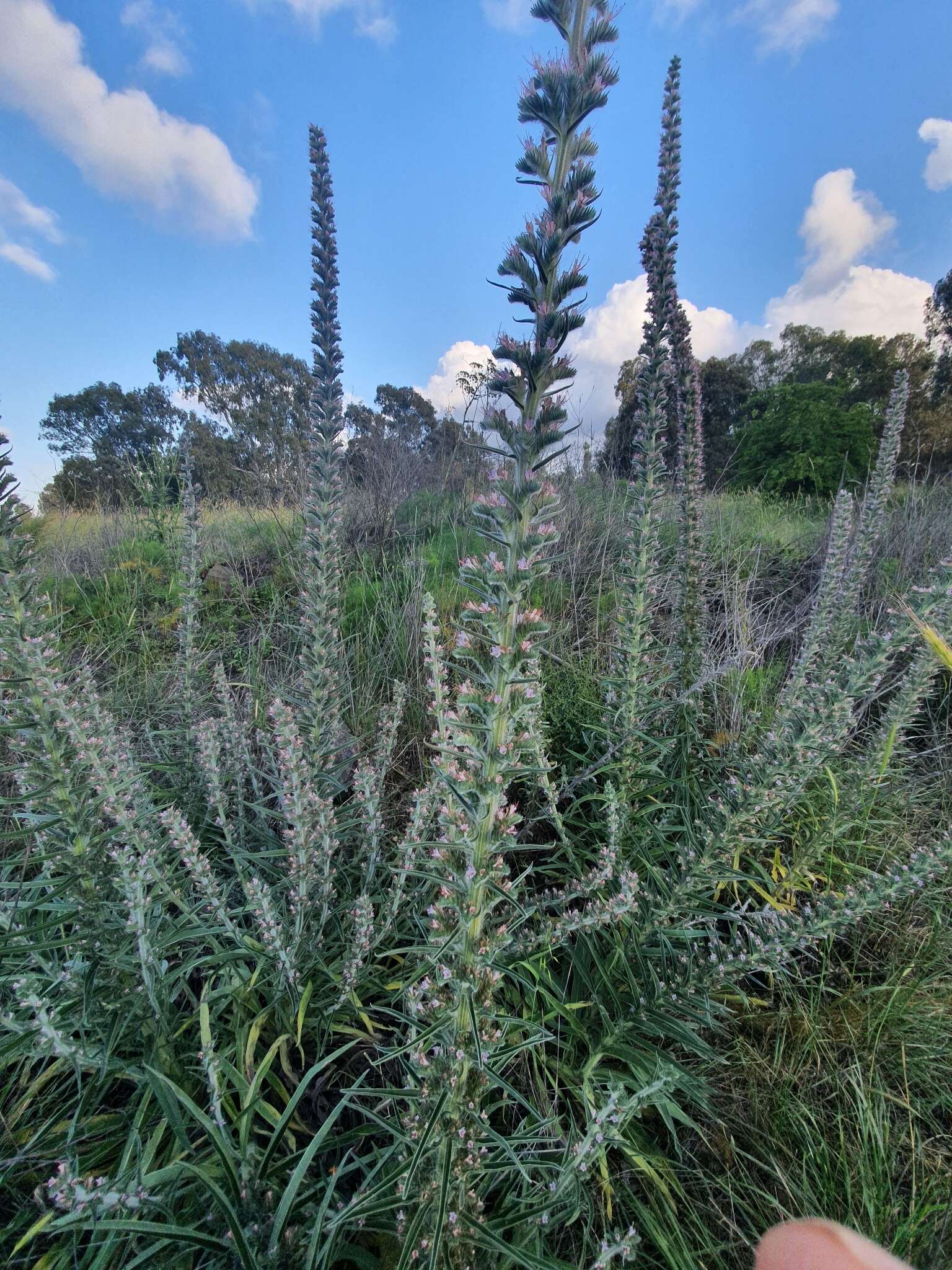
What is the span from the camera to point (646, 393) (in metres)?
2.71

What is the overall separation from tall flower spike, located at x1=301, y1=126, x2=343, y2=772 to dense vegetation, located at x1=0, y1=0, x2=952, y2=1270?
0.06 ft

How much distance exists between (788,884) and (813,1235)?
215cm

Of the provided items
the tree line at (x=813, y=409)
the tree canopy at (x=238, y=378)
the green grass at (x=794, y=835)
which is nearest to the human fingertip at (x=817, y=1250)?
the green grass at (x=794, y=835)

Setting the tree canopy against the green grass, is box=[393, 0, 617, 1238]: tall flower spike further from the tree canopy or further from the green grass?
the tree canopy

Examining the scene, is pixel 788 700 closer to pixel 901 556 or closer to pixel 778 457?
pixel 901 556

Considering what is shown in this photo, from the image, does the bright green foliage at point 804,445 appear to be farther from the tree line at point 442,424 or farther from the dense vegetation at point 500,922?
the dense vegetation at point 500,922

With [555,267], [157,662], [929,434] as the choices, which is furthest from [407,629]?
[929,434]

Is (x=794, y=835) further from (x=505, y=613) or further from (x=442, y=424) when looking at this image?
(x=442, y=424)

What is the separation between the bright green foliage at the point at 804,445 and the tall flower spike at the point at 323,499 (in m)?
13.0

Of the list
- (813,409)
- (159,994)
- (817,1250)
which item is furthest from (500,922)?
(813,409)

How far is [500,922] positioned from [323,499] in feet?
6.56

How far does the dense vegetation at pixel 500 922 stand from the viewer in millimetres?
1192

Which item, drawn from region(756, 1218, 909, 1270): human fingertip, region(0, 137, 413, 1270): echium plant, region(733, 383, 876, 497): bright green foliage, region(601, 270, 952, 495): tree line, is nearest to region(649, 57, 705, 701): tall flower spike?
region(0, 137, 413, 1270): echium plant

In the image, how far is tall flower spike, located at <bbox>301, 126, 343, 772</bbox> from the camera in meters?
2.39
